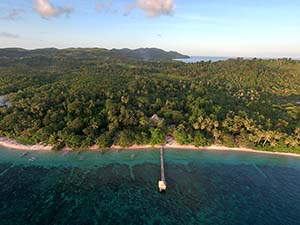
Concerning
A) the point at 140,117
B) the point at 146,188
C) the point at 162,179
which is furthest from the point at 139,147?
the point at 146,188

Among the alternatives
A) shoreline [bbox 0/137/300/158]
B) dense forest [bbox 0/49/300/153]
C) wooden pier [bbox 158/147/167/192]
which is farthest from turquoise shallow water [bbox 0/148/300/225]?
dense forest [bbox 0/49/300/153]

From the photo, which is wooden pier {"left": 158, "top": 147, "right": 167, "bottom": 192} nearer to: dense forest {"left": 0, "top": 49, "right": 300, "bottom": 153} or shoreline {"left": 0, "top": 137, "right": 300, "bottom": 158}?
shoreline {"left": 0, "top": 137, "right": 300, "bottom": 158}

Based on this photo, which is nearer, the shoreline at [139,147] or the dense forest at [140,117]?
the shoreline at [139,147]

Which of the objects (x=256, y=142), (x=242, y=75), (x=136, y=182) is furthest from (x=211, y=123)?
(x=242, y=75)

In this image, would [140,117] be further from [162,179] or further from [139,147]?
[162,179]

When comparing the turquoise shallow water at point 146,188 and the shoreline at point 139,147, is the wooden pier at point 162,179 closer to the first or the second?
the turquoise shallow water at point 146,188

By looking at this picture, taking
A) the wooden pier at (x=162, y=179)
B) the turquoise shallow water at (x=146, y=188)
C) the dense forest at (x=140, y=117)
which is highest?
the dense forest at (x=140, y=117)

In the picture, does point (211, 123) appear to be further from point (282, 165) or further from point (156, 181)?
point (156, 181)

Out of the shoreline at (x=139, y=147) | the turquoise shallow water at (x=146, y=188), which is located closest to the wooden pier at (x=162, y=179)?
the turquoise shallow water at (x=146, y=188)
